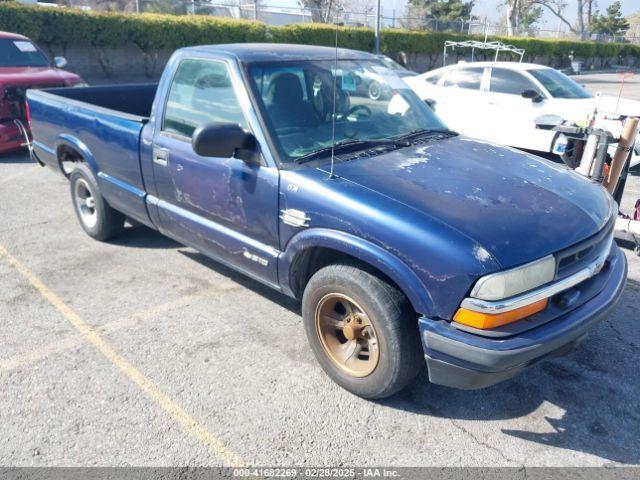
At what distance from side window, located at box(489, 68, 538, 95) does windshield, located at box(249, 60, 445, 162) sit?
548 centimetres

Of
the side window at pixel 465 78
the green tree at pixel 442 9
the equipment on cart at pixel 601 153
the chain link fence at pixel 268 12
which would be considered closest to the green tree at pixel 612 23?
the green tree at pixel 442 9

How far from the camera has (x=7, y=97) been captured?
8016mm

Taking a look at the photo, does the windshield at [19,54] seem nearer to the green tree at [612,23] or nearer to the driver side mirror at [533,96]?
the driver side mirror at [533,96]

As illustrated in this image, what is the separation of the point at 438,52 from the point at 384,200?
31.5m

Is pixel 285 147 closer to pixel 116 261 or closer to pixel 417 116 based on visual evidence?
pixel 417 116

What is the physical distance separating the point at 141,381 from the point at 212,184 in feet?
4.36

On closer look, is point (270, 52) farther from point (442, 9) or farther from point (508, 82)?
point (442, 9)

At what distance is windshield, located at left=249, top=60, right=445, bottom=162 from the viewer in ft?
11.2

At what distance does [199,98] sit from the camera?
12.7 feet

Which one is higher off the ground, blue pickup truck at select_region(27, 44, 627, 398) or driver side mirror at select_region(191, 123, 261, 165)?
driver side mirror at select_region(191, 123, 261, 165)

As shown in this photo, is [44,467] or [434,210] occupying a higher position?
[434,210]

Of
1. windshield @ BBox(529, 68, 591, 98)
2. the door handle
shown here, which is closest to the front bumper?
the door handle

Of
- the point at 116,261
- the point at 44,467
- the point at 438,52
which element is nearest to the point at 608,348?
the point at 44,467

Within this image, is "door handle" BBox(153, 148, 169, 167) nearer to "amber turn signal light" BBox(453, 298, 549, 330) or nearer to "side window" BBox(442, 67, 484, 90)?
"amber turn signal light" BBox(453, 298, 549, 330)
